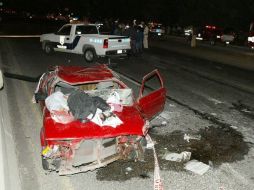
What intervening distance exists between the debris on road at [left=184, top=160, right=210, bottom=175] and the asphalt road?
90mm

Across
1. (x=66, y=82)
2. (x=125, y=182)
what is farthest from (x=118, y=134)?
(x=66, y=82)

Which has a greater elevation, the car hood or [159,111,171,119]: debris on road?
the car hood

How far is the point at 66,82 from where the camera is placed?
24.3 ft

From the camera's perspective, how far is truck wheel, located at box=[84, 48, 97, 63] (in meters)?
17.5

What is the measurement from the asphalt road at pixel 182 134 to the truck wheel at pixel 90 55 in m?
2.02

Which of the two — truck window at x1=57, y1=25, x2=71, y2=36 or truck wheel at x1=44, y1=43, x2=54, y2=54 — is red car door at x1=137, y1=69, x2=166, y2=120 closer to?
truck window at x1=57, y1=25, x2=71, y2=36

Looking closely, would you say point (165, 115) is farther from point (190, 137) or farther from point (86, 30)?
point (86, 30)

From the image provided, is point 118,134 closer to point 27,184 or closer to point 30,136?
point 27,184

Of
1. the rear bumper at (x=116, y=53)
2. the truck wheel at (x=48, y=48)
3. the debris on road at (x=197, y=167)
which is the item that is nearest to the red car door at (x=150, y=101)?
the debris on road at (x=197, y=167)

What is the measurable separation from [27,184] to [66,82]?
2.40 metres

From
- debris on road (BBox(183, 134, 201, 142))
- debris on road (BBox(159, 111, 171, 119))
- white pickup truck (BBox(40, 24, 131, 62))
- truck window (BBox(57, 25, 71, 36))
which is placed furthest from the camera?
truck window (BBox(57, 25, 71, 36))

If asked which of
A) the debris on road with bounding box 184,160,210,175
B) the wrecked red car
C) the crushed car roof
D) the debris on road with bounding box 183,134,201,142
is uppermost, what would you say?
the crushed car roof

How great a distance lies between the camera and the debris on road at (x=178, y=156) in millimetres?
6882

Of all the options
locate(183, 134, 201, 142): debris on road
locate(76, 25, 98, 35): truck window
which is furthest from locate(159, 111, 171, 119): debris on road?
locate(76, 25, 98, 35): truck window
